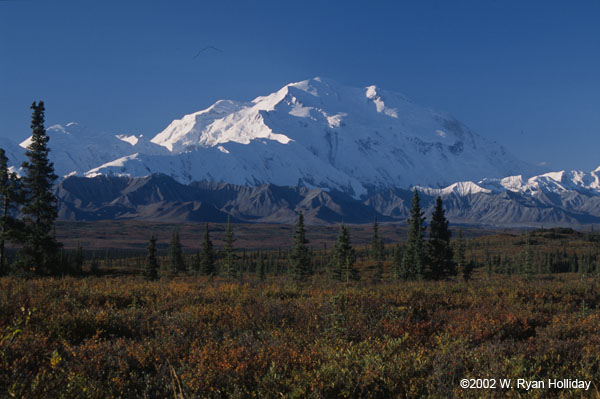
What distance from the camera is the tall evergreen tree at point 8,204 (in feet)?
89.4

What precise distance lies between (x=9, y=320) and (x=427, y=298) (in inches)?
370

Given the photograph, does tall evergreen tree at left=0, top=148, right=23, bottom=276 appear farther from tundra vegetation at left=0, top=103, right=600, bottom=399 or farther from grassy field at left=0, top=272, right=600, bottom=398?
grassy field at left=0, top=272, right=600, bottom=398

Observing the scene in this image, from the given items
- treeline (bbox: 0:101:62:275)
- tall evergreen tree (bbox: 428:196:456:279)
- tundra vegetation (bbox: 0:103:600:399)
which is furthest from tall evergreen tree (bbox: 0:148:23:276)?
tall evergreen tree (bbox: 428:196:456:279)

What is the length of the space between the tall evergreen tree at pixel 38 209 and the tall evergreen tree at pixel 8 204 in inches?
24.7

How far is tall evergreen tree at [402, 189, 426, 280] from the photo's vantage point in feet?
153

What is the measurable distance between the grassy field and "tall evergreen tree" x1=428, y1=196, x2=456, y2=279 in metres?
37.5

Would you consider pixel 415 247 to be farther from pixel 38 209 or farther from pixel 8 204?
pixel 8 204

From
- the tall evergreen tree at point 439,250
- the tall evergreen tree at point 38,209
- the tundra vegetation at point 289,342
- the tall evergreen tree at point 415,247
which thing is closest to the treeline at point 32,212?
the tall evergreen tree at point 38,209

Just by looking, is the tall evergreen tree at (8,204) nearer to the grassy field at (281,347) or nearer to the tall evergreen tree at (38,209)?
the tall evergreen tree at (38,209)

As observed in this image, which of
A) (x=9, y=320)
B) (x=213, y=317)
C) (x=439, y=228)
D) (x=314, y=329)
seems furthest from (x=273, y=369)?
(x=439, y=228)

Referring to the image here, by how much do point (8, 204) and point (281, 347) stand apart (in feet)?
97.5

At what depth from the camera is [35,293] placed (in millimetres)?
9117

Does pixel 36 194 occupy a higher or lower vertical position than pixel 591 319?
higher

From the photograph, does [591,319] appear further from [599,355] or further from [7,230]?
[7,230]
